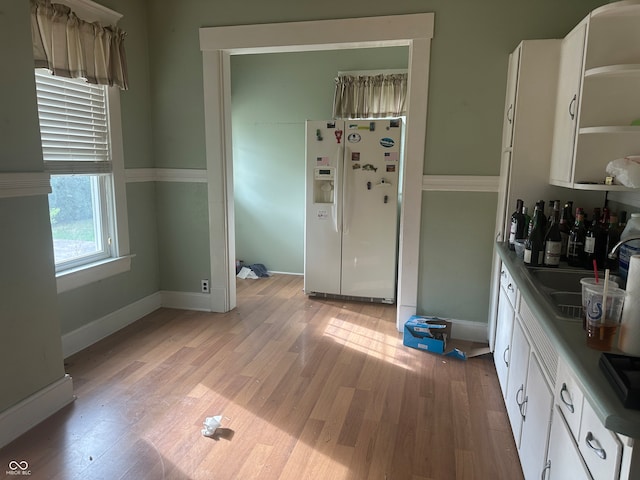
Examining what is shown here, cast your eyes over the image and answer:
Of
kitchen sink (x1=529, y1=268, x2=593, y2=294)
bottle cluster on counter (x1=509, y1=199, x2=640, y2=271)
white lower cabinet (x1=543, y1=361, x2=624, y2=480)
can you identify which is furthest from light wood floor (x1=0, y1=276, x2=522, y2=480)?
bottle cluster on counter (x1=509, y1=199, x2=640, y2=271)

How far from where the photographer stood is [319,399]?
103 inches

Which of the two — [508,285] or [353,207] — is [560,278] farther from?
[353,207]

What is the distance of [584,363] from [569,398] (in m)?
0.21

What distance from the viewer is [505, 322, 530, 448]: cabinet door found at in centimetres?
200

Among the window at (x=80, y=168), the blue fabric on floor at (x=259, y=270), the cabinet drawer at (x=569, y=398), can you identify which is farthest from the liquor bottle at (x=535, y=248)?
the blue fabric on floor at (x=259, y=270)

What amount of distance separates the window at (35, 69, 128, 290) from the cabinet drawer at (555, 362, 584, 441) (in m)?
2.91

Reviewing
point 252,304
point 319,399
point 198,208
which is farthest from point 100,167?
point 319,399

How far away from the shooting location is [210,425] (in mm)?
2287

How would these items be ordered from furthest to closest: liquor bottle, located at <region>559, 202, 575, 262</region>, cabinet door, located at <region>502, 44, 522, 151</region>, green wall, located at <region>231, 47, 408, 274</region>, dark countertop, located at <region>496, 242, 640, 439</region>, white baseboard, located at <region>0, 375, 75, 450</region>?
green wall, located at <region>231, 47, 408, 274</region>, cabinet door, located at <region>502, 44, 522, 151</region>, liquor bottle, located at <region>559, 202, 575, 262</region>, white baseboard, located at <region>0, 375, 75, 450</region>, dark countertop, located at <region>496, 242, 640, 439</region>

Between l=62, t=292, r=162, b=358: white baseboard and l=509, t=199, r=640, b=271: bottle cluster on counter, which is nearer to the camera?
l=509, t=199, r=640, b=271: bottle cluster on counter

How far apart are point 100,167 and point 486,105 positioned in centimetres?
287

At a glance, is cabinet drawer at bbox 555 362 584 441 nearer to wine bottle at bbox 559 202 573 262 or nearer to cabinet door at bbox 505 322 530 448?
cabinet door at bbox 505 322 530 448

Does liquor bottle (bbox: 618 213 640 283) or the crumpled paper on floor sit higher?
liquor bottle (bbox: 618 213 640 283)

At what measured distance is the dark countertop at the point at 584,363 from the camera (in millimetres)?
985
